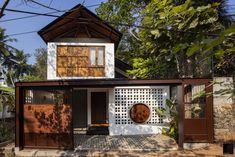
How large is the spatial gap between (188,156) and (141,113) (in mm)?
5212

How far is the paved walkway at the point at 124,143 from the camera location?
40.3 feet

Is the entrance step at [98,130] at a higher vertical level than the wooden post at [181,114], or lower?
lower

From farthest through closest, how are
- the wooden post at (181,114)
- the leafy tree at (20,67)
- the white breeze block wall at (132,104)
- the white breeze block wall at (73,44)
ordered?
the leafy tree at (20,67) < the white breeze block wall at (73,44) < the white breeze block wall at (132,104) < the wooden post at (181,114)

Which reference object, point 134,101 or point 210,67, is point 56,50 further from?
point 210,67

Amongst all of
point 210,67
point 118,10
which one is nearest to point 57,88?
point 210,67

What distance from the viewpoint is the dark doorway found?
17859mm

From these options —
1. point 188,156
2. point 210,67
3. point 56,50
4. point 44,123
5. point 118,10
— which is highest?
point 118,10

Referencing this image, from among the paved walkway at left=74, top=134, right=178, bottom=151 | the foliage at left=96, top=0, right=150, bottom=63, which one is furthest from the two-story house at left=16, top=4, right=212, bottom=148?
the foliage at left=96, top=0, right=150, bottom=63

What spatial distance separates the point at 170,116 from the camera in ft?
50.8

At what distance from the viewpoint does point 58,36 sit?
1702 cm

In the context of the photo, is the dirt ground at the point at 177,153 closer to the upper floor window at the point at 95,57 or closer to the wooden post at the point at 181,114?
the wooden post at the point at 181,114

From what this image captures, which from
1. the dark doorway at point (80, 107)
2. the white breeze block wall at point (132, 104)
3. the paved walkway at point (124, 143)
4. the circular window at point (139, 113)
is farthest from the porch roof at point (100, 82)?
the dark doorway at point (80, 107)

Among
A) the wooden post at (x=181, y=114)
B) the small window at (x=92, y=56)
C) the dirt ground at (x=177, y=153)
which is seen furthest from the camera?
the small window at (x=92, y=56)

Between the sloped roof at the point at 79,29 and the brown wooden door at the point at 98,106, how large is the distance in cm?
335
